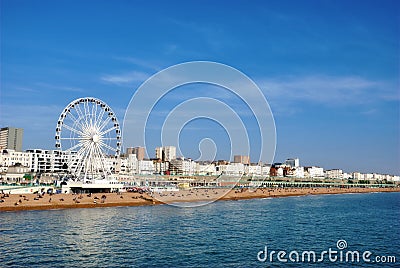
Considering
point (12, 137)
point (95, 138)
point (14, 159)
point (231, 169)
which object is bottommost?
point (231, 169)

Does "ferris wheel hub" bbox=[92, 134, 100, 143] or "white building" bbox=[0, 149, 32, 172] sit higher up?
"ferris wheel hub" bbox=[92, 134, 100, 143]

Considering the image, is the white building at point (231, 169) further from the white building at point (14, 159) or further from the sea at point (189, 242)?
the sea at point (189, 242)

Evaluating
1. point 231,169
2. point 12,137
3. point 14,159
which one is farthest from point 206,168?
point 14,159

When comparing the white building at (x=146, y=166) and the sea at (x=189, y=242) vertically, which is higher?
the white building at (x=146, y=166)

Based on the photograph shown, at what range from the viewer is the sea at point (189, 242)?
58.7ft

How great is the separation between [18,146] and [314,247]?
12202 cm

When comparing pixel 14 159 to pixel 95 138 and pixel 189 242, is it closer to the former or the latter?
pixel 95 138

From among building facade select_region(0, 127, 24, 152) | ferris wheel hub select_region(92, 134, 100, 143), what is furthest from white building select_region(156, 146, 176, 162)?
ferris wheel hub select_region(92, 134, 100, 143)

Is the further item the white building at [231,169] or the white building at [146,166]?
the white building at [231,169]

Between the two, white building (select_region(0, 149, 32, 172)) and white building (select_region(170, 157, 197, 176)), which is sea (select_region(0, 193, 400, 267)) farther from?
white building (select_region(170, 157, 197, 176))

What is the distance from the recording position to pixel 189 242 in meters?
22.2

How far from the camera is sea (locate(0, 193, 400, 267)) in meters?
17.9

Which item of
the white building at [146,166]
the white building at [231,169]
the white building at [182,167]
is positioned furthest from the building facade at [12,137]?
the white building at [231,169]

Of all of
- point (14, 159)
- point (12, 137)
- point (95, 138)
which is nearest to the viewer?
point (95, 138)
